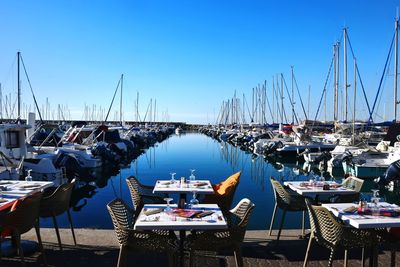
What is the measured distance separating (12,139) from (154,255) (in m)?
13.7

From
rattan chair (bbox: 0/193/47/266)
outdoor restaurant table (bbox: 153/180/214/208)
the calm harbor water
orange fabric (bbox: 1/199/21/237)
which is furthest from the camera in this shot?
the calm harbor water

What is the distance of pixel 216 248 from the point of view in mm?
4262

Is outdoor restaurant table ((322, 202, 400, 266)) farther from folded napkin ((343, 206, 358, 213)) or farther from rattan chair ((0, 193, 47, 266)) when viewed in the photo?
rattan chair ((0, 193, 47, 266))

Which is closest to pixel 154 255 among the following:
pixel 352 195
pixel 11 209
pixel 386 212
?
pixel 11 209

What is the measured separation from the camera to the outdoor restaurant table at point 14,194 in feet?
17.2

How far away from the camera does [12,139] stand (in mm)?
16719

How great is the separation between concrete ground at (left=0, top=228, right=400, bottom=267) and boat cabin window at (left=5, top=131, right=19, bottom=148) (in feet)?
38.0

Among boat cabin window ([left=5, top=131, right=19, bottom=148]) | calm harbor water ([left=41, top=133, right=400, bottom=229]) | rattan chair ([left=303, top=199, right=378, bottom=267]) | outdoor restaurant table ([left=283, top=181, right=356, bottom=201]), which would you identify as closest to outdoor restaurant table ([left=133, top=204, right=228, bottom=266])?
rattan chair ([left=303, top=199, right=378, bottom=267])

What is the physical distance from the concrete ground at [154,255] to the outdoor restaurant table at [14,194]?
0.61 ft

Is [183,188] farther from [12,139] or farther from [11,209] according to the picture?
[12,139]

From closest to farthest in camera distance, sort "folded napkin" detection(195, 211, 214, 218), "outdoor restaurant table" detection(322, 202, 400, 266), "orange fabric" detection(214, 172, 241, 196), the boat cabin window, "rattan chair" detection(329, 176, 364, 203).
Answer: "outdoor restaurant table" detection(322, 202, 400, 266) < "folded napkin" detection(195, 211, 214, 218) < "rattan chair" detection(329, 176, 364, 203) < "orange fabric" detection(214, 172, 241, 196) < the boat cabin window

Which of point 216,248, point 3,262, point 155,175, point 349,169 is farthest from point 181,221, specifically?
point 349,169

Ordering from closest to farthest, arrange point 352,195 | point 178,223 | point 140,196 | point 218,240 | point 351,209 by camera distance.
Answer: point 178,223, point 218,240, point 351,209, point 352,195, point 140,196

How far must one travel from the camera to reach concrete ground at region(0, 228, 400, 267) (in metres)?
5.21
